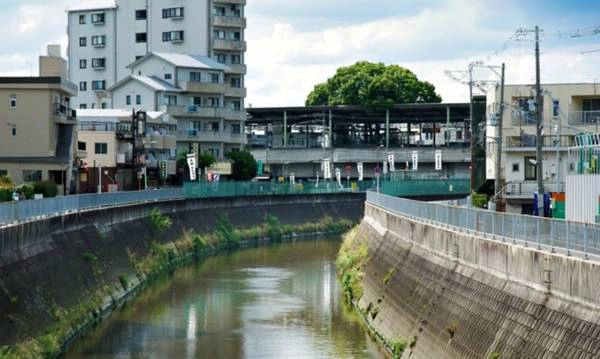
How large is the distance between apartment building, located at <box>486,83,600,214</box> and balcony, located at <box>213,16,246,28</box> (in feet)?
194

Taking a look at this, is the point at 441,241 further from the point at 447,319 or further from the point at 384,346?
the point at 447,319

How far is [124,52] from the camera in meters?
134

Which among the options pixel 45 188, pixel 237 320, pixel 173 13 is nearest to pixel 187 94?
pixel 173 13

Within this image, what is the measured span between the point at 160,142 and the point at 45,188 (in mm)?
36732

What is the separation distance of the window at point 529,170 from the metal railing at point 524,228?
950 inches

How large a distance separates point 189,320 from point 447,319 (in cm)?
1803

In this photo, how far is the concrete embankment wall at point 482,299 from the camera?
23.2 metres

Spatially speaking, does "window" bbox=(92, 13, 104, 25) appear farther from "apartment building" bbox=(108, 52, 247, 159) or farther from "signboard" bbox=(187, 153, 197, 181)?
"signboard" bbox=(187, 153, 197, 181)

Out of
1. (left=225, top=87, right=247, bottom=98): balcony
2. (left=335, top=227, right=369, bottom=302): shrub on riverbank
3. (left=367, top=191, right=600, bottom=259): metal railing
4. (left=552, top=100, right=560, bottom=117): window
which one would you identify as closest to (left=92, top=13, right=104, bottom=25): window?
(left=225, top=87, right=247, bottom=98): balcony

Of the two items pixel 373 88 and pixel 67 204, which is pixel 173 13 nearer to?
pixel 373 88

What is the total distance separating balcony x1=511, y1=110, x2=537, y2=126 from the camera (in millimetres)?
70688

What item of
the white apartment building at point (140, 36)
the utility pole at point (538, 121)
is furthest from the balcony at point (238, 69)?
the utility pole at point (538, 121)

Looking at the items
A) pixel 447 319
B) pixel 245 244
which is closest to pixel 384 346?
pixel 447 319

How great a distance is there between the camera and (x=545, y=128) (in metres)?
70.6
